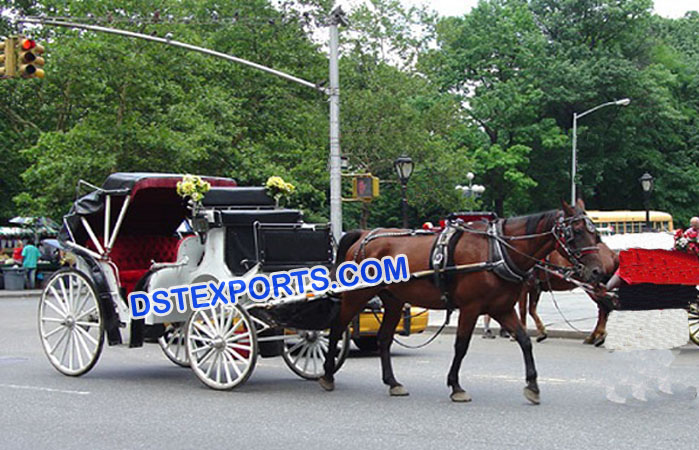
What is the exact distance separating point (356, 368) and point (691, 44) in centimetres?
5874

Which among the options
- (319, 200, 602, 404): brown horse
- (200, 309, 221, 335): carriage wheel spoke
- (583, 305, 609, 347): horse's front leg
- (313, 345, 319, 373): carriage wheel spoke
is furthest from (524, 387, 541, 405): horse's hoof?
(583, 305, 609, 347): horse's front leg

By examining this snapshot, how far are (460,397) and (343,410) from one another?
1.21 m

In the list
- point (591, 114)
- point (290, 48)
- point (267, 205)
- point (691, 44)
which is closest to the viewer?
point (267, 205)

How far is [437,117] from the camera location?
149 ft

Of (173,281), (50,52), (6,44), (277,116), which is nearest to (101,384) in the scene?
(173,281)

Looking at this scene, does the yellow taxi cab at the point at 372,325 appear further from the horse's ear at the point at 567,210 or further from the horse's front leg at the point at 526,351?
the horse's ear at the point at 567,210

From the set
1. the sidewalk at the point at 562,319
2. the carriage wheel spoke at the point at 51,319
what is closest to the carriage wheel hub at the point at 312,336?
the carriage wheel spoke at the point at 51,319

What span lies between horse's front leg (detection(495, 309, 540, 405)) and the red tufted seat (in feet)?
17.8

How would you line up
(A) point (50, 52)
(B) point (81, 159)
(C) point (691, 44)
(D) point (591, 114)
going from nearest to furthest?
(B) point (81, 159)
(A) point (50, 52)
(D) point (591, 114)
(C) point (691, 44)

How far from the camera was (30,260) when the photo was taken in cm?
3344

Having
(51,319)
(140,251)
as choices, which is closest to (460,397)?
(51,319)

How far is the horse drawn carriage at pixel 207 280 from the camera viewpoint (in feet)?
32.6

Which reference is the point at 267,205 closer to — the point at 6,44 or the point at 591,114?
the point at 6,44

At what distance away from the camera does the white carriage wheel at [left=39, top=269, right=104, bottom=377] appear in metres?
10.7
